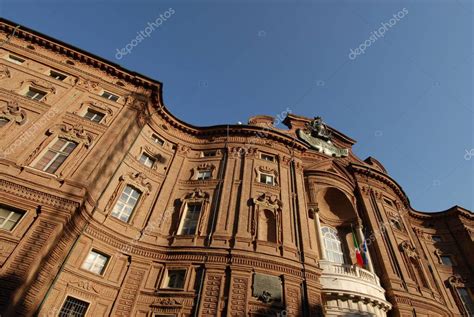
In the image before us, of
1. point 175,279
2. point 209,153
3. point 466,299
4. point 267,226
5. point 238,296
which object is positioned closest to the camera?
point 238,296

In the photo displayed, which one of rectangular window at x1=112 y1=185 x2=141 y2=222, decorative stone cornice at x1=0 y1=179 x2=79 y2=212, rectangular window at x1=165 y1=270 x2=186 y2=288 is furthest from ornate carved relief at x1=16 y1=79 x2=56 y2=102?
rectangular window at x1=165 y1=270 x2=186 y2=288

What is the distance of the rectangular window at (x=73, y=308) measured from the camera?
12.8 m

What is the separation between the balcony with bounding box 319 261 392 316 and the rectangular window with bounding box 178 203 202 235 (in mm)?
8727

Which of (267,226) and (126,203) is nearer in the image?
(126,203)

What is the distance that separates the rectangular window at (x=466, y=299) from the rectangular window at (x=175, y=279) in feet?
83.3

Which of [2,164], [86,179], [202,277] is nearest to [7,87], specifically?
[2,164]

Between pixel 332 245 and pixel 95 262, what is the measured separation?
17.3m

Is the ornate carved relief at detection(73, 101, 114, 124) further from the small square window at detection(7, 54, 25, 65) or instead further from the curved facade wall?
the small square window at detection(7, 54, 25, 65)

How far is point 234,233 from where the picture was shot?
1738cm

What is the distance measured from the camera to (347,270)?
18141 mm

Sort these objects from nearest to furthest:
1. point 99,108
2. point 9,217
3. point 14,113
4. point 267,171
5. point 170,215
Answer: point 9,217, point 14,113, point 170,215, point 99,108, point 267,171

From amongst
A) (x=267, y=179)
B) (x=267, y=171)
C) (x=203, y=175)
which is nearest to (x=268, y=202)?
(x=267, y=179)

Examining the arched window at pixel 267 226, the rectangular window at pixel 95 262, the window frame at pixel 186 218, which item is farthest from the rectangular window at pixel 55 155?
the arched window at pixel 267 226

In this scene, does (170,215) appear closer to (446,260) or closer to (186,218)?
(186,218)
